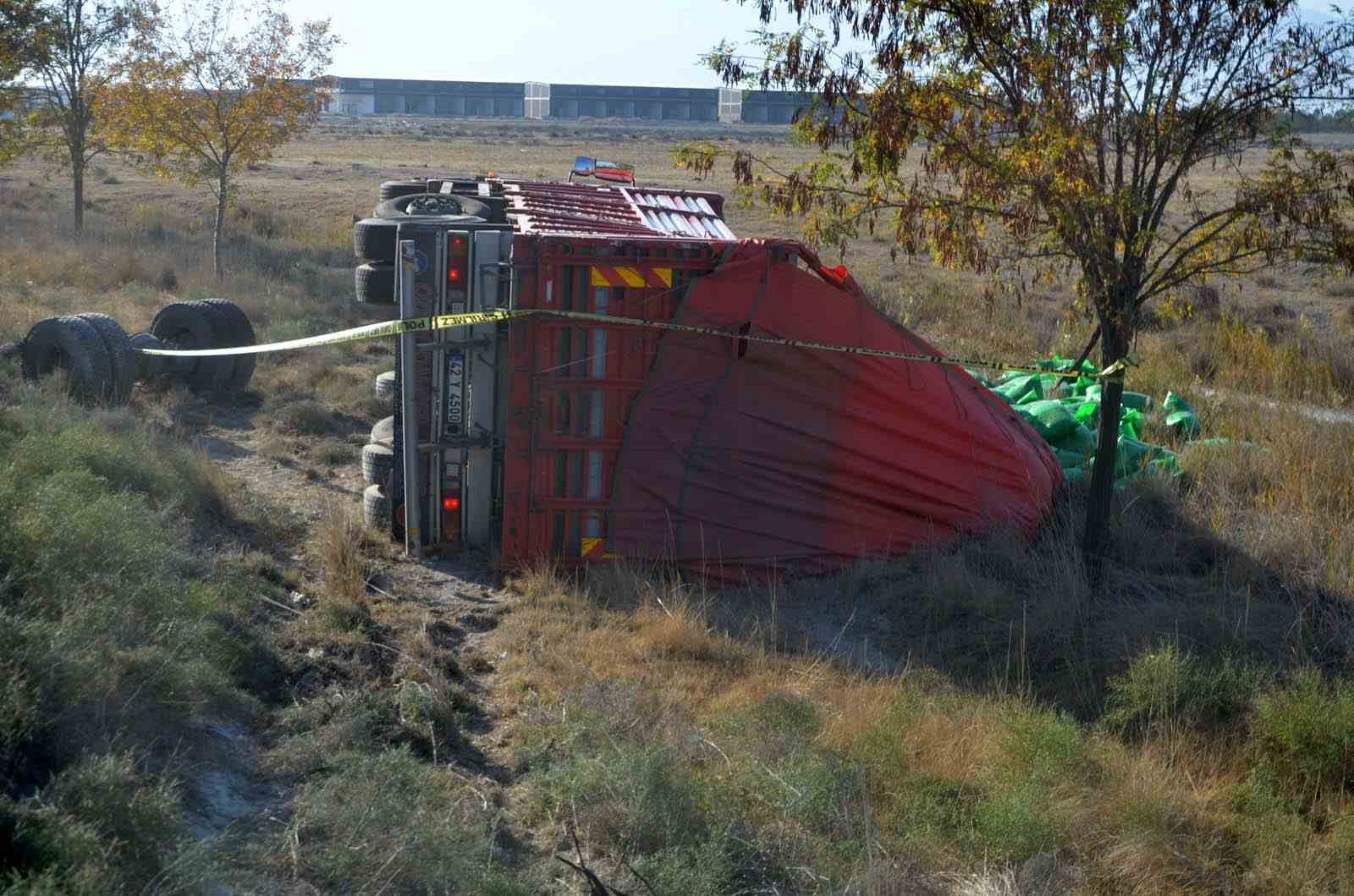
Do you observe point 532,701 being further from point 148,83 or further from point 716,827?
point 148,83

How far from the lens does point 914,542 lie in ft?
26.2

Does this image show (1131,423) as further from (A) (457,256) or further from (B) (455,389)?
(A) (457,256)

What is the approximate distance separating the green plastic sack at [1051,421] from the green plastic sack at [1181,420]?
1.11 metres

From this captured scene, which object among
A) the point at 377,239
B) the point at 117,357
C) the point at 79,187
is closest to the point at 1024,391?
the point at 377,239

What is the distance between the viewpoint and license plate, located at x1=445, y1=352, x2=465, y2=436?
7859 mm

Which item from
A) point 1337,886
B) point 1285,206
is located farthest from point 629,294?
point 1337,886

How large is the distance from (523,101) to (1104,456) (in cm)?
11886

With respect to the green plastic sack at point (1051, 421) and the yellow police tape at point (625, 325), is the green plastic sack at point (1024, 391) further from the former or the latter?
the yellow police tape at point (625, 325)

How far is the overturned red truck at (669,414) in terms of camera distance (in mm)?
7590

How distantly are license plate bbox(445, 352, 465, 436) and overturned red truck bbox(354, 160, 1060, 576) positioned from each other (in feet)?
0.04

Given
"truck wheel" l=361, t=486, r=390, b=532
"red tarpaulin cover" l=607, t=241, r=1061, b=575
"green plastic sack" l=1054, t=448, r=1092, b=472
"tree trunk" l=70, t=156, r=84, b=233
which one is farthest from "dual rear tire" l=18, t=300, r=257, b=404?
"tree trunk" l=70, t=156, r=84, b=233

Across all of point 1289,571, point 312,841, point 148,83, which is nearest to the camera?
point 312,841

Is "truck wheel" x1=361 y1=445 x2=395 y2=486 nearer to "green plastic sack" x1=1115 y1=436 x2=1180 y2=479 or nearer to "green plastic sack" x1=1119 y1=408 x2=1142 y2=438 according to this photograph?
"green plastic sack" x1=1115 y1=436 x2=1180 y2=479

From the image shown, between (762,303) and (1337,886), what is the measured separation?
440 cm
